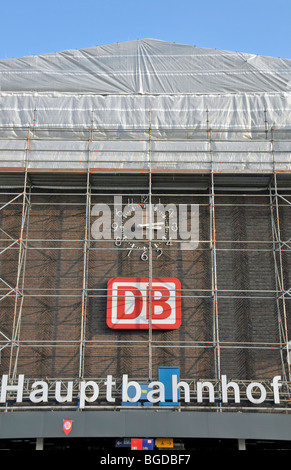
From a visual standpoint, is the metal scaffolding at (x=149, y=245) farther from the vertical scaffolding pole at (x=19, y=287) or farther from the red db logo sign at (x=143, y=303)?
the red db logo sign at (x=143, y=303)

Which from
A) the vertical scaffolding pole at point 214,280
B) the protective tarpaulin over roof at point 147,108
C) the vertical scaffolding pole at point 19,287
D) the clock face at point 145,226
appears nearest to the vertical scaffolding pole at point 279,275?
the protective tarpaulin over roof at point 147,108

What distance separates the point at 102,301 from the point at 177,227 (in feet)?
13.9

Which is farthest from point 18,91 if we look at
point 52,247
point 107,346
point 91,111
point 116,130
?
point 107,346

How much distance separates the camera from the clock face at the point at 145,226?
21.9 metres

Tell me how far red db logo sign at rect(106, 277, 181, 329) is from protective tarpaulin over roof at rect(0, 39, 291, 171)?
15.4 feet

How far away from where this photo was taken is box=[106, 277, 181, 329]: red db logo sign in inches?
818

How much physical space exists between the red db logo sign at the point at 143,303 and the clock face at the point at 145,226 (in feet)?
3.84

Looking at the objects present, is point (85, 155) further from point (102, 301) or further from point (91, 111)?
point (102, 301)

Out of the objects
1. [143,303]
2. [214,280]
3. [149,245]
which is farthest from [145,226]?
[214,280]

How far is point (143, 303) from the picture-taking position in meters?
21.0

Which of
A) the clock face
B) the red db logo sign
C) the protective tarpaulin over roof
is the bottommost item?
the red db logo sign

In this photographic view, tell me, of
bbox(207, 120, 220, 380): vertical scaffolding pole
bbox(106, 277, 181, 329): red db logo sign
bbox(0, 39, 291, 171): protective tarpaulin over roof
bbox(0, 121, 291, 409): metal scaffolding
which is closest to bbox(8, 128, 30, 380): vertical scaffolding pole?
bbox(0, 121, 291, 409): metal scaffolding

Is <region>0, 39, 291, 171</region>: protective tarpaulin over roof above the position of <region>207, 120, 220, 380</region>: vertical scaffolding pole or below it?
above

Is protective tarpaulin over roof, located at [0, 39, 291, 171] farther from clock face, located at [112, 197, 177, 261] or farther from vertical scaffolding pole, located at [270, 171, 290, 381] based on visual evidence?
clock face, located at [112, 197, 177, 261]
